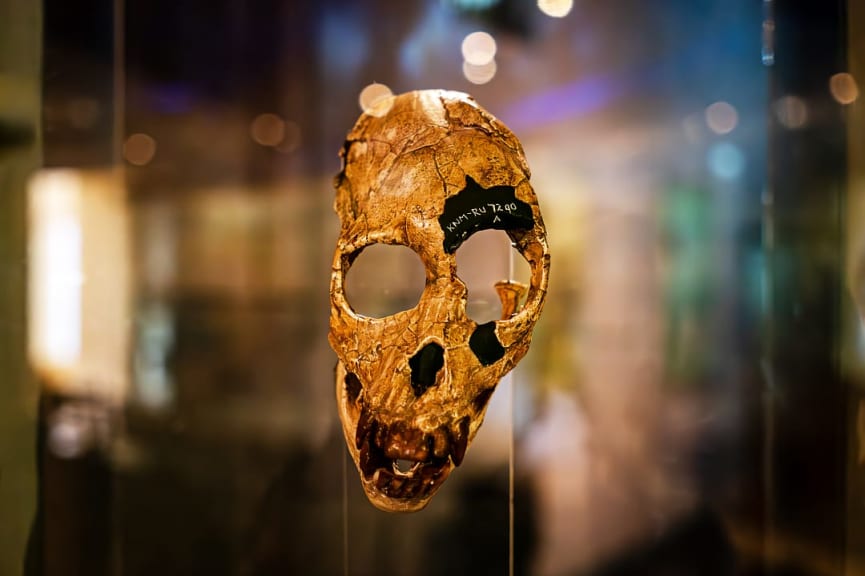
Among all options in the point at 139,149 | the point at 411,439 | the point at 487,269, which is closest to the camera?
the point at 411,439

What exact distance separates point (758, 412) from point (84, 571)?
6.15 feet

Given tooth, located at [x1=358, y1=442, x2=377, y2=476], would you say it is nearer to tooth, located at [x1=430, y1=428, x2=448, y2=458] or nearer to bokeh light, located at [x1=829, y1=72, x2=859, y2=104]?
tooth, located at [x1=430, y1=428, x2=448, y2=458]

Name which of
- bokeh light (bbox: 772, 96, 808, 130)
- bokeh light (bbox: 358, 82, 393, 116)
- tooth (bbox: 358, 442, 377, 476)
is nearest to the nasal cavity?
tooth (bbox: 358, 442, 377, 476)

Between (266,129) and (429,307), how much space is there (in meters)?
0.95

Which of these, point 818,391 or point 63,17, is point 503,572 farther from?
point 63,17

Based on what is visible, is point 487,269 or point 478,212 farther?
point 487,269

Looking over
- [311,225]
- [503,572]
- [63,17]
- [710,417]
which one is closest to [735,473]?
[710,417]

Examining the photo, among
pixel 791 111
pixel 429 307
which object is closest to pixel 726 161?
pixel 791 111

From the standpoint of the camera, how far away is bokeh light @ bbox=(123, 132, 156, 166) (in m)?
1.75

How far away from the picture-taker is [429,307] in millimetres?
1104

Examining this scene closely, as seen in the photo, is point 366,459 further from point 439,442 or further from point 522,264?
point 522,264

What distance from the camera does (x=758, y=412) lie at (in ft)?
5.98

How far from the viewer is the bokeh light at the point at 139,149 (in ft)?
5.74

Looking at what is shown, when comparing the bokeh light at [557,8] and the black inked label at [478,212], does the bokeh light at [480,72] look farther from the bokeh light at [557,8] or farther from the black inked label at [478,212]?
the black inked label at [478,212]
